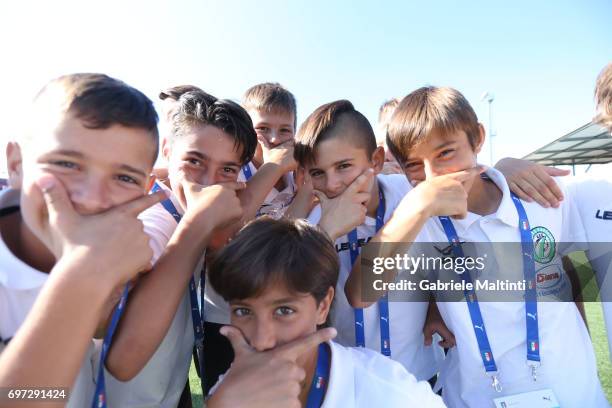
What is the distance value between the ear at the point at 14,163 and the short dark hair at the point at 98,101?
0.44 feet

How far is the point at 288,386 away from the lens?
1062mm

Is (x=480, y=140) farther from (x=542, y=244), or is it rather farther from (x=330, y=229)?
(x=330, y=229)

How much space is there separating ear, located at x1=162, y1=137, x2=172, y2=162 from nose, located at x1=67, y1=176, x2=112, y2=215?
834 millimetres

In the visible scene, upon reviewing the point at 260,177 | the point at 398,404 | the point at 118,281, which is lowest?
the point at 398,404

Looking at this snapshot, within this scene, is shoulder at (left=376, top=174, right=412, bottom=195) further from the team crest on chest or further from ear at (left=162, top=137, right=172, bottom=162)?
ear at (left=162, top=137, right=172, bottom=162)

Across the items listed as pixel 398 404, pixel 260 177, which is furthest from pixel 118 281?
pixel 260 177

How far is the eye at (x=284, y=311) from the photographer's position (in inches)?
52.4

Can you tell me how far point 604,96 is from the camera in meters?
1.79

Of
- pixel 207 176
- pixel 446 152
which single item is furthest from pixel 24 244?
pixel 446 152

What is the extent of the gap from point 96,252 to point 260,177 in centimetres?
118

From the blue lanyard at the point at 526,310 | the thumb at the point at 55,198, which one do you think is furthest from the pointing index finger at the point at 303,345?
the blue lanyard at the point at 526,310

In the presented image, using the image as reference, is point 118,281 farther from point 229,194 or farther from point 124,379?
point 229,194

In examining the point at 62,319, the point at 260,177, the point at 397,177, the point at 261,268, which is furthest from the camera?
the point at 397,177

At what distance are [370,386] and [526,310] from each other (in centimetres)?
83
